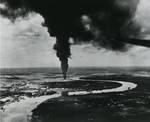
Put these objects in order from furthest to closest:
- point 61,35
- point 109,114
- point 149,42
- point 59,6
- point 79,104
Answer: point 79,104 → point 109,114 → point 61,35 → point 59,6 → point 149,42

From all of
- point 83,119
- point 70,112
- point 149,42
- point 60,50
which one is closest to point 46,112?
point 70,112

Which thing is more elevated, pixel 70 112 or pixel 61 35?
pixel 61 35

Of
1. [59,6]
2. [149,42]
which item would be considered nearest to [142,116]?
[59,6]

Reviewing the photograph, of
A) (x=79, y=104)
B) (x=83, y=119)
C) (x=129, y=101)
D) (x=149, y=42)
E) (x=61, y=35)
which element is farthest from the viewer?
(x=129, y=101)

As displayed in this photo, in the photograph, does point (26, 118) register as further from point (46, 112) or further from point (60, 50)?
point (60, 50)

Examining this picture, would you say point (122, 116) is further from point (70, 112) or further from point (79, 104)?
point (79, 104)

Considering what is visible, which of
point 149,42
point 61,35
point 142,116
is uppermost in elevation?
point 61,35

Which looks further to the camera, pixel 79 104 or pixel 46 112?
pixel 79 104
